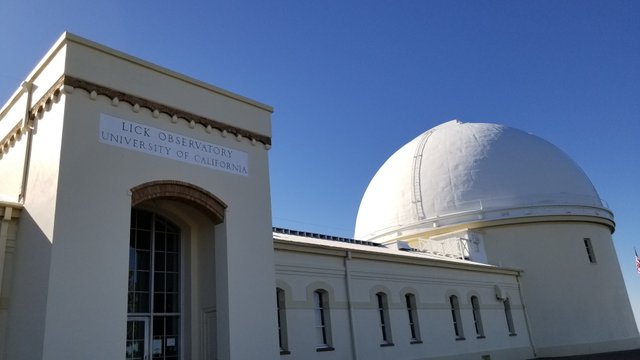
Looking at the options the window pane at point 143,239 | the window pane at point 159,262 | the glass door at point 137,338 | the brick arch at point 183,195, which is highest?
the brick arch at point 183,195

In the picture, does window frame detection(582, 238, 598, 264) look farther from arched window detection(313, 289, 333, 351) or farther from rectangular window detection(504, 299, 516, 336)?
arched window detection(313, 289, 333, 351)

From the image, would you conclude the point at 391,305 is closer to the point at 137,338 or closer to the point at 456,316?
the point at 456,316

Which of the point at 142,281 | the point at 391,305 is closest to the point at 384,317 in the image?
the point at 391,305

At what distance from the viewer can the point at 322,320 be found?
1409 cm

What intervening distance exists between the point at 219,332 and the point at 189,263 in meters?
1.74

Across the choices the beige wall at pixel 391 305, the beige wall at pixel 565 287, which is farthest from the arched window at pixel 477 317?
the beige wall at pixel 565 287

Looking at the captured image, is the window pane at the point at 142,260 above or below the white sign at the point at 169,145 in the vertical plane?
below

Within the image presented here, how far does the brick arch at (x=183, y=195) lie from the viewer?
30.5 feet

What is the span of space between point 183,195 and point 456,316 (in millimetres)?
12556

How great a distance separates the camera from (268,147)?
11.8 m

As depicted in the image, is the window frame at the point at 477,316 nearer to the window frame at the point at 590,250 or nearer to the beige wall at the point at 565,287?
the beige wall at the point at 565,287

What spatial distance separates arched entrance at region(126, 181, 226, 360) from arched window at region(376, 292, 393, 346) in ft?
23.2

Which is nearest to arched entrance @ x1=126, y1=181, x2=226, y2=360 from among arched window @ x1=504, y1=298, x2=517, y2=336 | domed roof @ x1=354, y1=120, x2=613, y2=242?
arched window @ x1=504, y1=298, x2=517, y2=336

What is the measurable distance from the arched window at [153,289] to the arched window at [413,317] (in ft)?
28.8
